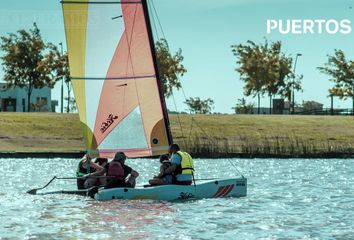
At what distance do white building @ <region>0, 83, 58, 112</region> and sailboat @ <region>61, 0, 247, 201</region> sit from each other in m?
117

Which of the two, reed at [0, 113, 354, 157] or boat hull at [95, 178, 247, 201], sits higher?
reed at [0, 113, 354, 157]

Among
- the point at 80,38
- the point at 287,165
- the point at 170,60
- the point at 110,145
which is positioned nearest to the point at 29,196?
the point at 110,145

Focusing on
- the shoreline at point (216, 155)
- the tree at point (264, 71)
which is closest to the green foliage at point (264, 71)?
the tree at point (264, 71)

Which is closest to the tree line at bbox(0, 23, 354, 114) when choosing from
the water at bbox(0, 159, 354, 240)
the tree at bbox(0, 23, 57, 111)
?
the tree at bbox(0, 23, 57, 111)

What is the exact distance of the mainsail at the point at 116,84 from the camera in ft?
102

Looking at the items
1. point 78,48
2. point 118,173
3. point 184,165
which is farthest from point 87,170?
point 78,48

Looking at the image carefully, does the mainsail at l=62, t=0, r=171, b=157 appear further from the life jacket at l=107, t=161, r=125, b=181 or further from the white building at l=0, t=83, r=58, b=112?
the white building at l=0, t=83, r=58, b=112

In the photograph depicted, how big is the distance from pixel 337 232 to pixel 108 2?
1199cm

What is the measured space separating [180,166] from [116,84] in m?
3.68

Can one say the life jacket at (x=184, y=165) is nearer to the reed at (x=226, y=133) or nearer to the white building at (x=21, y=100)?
the reed at (x=226, y=133)

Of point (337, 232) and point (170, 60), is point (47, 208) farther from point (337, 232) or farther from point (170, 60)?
point (170, 60)

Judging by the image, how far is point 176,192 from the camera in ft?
99.5

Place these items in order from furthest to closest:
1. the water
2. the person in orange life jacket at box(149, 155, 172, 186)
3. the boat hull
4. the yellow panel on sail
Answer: the yellow panel on sail, the person in orange life jacket at box(149, 155, 172, 186), the boat hull, the water

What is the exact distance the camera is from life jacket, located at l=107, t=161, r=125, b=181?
29.9m
